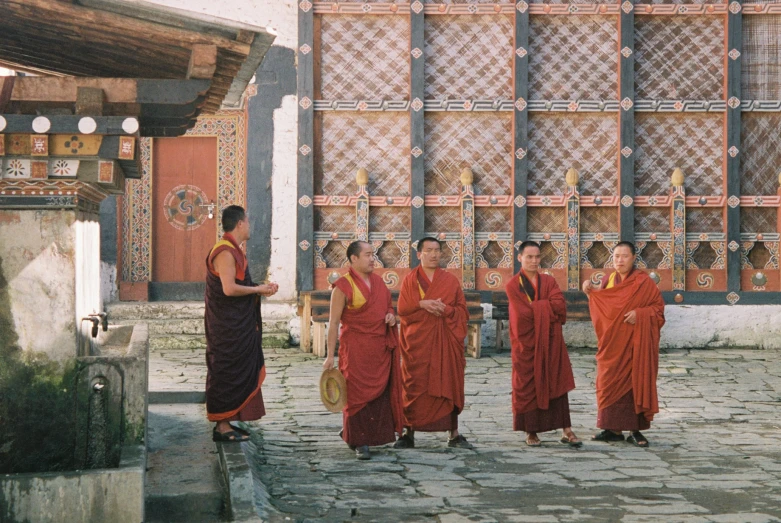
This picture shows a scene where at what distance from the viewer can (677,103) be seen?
13.0m

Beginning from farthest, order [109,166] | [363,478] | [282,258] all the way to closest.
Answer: [282,258]
[363,478]
[109,166]

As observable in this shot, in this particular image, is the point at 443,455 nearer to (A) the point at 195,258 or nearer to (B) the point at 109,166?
(B) the point at 109,166

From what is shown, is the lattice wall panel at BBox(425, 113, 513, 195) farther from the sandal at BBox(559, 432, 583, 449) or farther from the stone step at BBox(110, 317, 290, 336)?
the sandal at BBox(559, 432, 583, 449)

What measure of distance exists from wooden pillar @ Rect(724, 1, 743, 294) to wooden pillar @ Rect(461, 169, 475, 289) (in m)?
3.18

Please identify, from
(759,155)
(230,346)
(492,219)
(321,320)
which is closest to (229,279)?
(230,346)

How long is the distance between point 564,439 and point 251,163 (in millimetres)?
6611

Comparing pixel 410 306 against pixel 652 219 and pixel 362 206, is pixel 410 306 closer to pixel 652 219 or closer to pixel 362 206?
pixel 362 206

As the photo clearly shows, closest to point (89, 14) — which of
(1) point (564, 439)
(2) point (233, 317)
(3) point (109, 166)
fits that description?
(3) point (109, 166)

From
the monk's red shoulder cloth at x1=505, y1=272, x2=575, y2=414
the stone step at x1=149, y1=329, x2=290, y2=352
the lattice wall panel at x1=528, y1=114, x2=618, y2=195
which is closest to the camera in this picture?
the monk's red shoulder cloth at x1=505, y1=272, x2=575, y2=414

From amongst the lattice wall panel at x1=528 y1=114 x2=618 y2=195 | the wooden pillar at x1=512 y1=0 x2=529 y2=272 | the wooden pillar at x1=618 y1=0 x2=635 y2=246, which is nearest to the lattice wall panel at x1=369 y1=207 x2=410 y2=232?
the wooden pillar at x1=512 y1=0 x2=529 y2=272

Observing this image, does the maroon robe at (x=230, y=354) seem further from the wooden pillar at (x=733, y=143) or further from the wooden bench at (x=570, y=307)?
the wooden pillar at (x=733, y=143)

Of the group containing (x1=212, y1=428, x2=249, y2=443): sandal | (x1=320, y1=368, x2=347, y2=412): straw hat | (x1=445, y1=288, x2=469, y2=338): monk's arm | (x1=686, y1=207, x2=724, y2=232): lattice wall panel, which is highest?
(x1=686, y1=207, x2=724, y2=232): lattice wall panel

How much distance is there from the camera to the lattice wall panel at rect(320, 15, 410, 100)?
42.2 feet

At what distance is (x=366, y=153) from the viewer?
1291 centimetres
